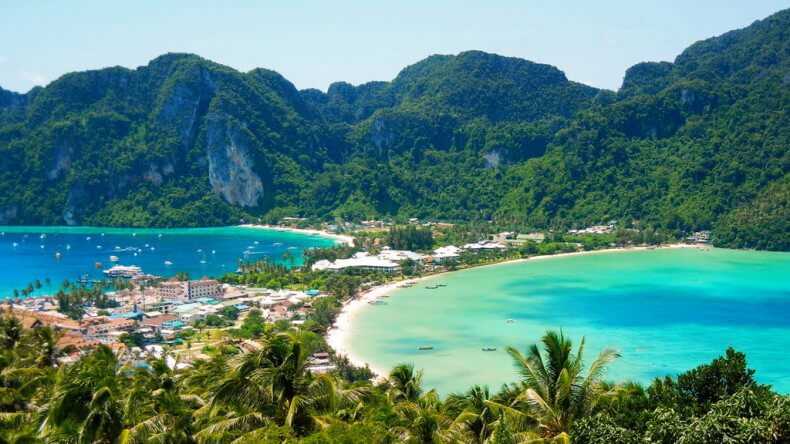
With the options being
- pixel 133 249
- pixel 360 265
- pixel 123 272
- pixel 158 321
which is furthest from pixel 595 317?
pixel 133 249

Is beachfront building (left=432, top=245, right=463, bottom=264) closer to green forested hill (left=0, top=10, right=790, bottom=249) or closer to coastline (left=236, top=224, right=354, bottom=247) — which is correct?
coastline (left=236, top=224, right=354, bottom=247)

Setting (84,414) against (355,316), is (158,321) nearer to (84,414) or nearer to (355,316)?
(355,316)

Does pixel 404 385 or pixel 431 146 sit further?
pixel 431 146

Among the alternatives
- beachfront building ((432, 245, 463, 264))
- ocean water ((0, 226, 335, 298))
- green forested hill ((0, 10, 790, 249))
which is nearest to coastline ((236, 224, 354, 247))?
ocean water ((0, 226, 335, 298))

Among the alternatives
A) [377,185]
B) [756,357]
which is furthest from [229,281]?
[377,185]

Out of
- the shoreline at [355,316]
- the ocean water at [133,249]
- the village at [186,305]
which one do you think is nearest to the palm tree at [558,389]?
the village at [186,305]

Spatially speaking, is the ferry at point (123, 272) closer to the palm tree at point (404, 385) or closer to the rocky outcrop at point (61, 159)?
the palm tree at point (404, 385)
